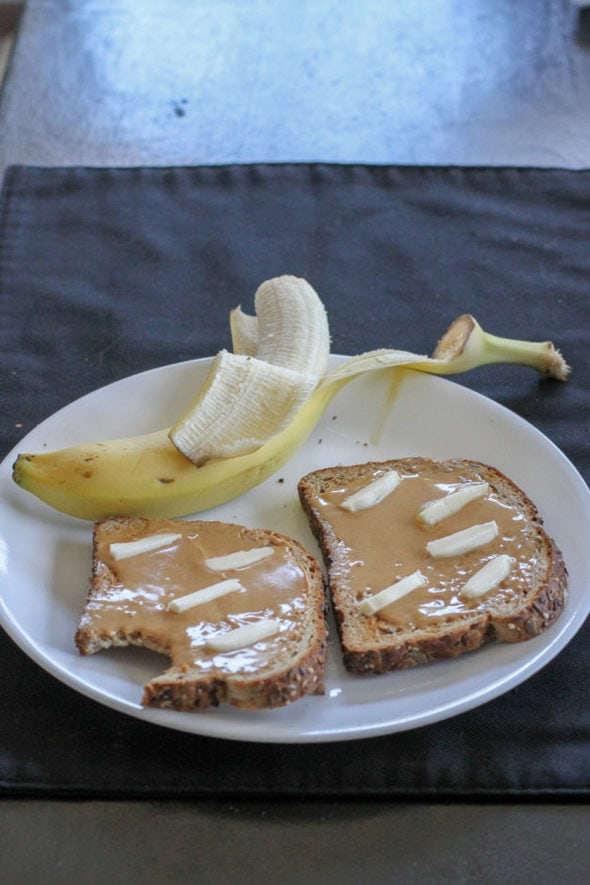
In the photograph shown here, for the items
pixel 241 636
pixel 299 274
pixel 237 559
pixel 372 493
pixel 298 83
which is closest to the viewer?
pixel 241 636

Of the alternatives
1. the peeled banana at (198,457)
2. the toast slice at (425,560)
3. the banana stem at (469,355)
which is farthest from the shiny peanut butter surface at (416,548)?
the banana stem at (469,355)

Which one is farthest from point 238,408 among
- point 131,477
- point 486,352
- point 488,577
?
point 486,352

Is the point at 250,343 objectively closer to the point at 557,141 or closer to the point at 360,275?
the point at 360,275

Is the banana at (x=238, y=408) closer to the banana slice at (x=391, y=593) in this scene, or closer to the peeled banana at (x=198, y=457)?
the peeled banana at (x=198, y=457)

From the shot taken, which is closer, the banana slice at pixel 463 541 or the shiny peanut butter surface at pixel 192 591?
the shiny peanut butter surface at pixel 192 591

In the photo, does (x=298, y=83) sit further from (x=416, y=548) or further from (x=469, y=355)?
(x=416, y=548)

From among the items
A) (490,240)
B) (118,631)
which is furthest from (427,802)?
(490,240)
